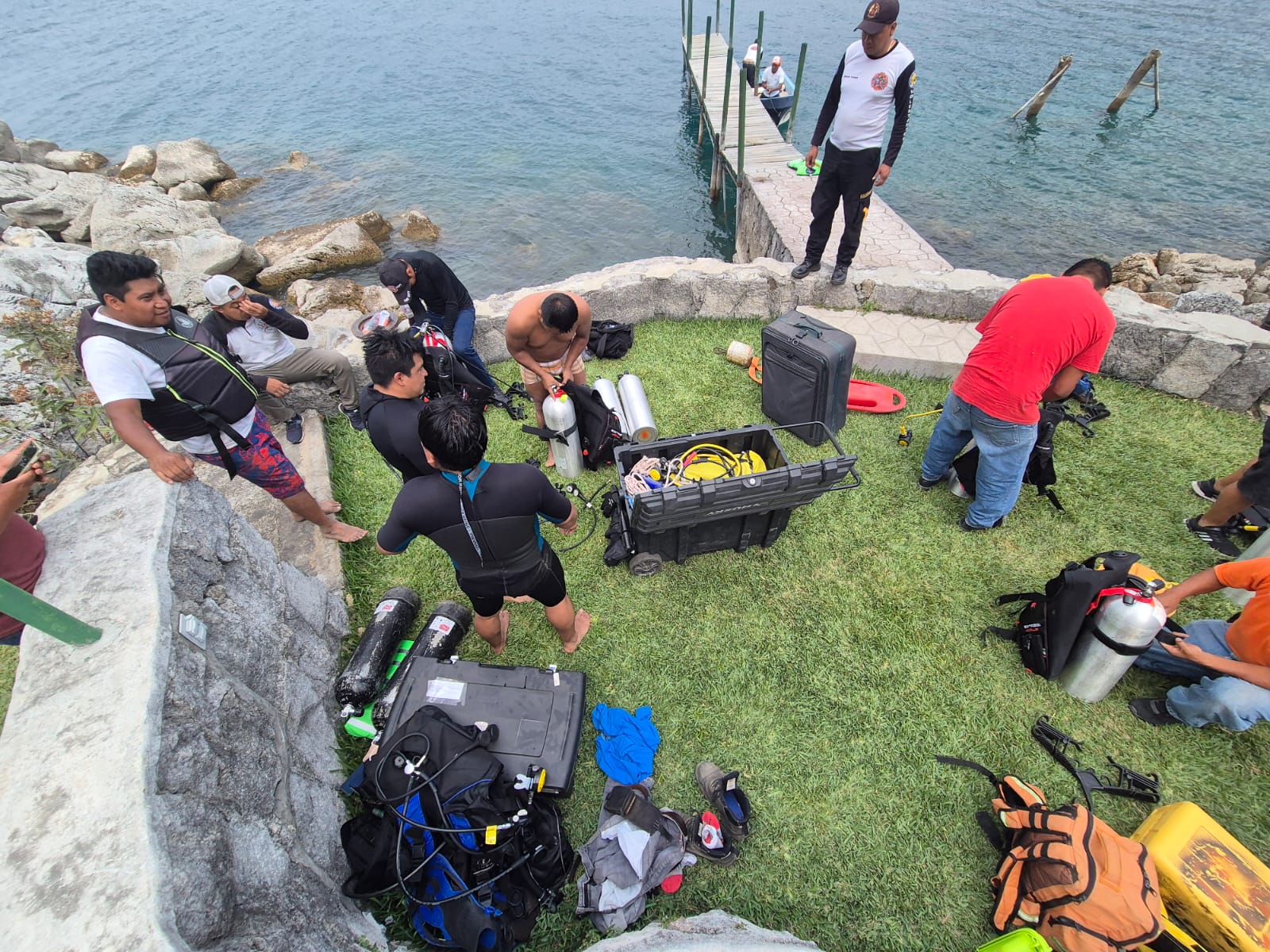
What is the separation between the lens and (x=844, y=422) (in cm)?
550

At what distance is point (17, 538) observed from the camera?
7.98 ft

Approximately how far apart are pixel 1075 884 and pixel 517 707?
2.83 m

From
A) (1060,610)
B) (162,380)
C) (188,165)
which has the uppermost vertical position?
(162,380)

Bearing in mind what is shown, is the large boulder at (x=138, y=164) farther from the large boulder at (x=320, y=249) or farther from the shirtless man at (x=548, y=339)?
the shirtless man at (x=548, y=339)

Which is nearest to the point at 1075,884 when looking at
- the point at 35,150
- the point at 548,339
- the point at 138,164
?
the point at 548,339

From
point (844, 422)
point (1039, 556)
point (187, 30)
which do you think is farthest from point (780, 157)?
point (187, 30)

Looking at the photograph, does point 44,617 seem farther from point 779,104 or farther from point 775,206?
point 779,104

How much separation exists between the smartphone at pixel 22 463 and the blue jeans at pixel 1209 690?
20.0ft

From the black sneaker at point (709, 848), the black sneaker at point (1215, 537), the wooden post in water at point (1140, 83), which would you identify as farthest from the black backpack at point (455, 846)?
the wooden post in water at point (1140, 83)

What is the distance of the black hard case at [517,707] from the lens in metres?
3.15

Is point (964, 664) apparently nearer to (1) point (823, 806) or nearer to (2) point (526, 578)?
(1) point (823, 806)

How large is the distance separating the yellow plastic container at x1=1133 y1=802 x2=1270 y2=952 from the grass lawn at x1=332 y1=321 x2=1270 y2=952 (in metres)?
0.42

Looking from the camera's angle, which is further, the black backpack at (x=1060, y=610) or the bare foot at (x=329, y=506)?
the bare foot at (x=329, y=506)

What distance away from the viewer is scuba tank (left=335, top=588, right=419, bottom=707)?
357cm
